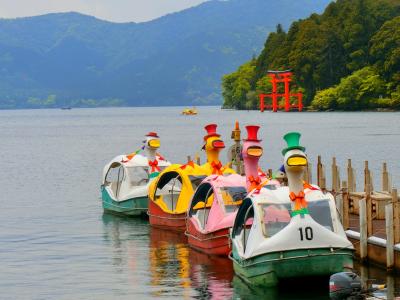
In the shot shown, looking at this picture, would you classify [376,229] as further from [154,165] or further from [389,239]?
[154,165]

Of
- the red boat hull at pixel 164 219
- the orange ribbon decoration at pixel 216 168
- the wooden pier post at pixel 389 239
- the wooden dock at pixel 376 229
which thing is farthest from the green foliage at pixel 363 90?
the wooden pier post at pixel 389 239

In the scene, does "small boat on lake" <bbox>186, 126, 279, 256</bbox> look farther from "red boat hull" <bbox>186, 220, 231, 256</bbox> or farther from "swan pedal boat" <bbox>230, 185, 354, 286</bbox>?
"swan pedal boat" <bbox>230, 185, 354, 286</bbox>

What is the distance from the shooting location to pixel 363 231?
27.2 m

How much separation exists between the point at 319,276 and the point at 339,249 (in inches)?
33.5

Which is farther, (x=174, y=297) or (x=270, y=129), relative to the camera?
(x=270, y=129)

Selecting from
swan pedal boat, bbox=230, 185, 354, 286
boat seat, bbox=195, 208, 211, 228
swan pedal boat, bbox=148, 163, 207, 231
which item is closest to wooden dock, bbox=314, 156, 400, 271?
swan pedal boat, bbox=230, 185, 354, 286

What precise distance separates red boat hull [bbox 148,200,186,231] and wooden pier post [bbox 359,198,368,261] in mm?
10617

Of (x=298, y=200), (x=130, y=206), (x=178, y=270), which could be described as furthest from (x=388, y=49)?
(x=298, y=200)

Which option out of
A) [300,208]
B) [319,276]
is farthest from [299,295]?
[300,208]

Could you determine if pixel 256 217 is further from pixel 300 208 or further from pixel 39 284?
pixel 39 284

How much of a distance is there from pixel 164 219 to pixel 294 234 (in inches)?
564

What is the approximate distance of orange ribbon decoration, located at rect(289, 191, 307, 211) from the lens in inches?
966

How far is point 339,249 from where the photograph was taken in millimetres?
24500

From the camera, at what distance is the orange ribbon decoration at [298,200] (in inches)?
966
